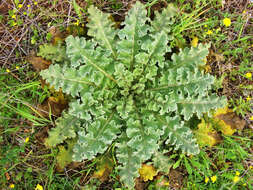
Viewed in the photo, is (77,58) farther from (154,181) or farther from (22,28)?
(154,181)

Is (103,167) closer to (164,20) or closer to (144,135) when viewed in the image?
(144,135)

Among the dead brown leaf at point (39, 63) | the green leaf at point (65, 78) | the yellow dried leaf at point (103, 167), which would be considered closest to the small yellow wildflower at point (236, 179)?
the yellow dried leaf at point (103, 167)

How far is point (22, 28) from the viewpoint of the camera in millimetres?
4266

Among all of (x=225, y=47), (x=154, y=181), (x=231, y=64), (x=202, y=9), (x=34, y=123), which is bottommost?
(x=154, y=181)

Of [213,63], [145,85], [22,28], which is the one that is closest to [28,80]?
[22,28]

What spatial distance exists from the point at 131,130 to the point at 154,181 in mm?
1216

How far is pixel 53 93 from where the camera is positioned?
4027 millimetres

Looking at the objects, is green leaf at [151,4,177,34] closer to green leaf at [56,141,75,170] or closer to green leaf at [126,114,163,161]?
green leaf at [126,114,163,161]

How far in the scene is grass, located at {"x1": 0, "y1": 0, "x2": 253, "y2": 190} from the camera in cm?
398

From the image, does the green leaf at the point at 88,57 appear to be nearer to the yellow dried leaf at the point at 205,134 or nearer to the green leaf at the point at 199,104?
the green leaf at the point at 199,104

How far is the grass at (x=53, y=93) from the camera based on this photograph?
3979 millimetres

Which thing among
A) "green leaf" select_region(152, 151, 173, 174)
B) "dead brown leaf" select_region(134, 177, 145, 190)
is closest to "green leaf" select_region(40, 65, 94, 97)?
"green leaf" select_region(152, 151, 173, 174)

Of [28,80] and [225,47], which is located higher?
[225,47]

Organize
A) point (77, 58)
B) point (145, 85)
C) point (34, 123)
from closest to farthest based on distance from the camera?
point (77, 58) < point (145, 85) < point (34, 123)
